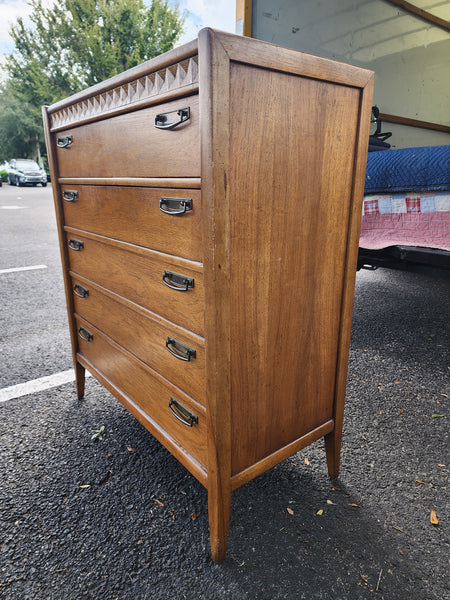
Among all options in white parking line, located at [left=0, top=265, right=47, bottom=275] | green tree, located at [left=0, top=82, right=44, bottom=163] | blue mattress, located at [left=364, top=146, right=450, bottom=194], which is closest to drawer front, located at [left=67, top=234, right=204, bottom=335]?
blue mattress, located at [left=364, top=146, right=450, bottom=194]

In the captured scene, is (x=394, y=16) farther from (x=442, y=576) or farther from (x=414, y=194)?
(x=442, y=576)

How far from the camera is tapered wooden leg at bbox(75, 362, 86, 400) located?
177 centimetres

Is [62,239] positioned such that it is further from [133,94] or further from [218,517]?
[218,517]

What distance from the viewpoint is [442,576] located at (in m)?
1.00

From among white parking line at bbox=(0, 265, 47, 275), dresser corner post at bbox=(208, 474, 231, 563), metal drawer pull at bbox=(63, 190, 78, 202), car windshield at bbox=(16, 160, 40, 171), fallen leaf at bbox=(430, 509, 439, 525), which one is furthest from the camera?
car windshield at bbox=(16, 160, 40, 171)

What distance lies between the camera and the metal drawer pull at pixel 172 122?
84cm

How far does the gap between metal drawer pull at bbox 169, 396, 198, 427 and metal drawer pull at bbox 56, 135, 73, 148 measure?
1000 mm

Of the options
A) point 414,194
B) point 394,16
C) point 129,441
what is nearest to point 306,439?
point 129,441

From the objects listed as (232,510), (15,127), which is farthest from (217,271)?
(15,127)

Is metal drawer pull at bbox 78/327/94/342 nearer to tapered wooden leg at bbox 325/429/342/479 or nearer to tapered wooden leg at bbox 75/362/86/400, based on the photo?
tapered wooden leg at bbox 75/362/86/400

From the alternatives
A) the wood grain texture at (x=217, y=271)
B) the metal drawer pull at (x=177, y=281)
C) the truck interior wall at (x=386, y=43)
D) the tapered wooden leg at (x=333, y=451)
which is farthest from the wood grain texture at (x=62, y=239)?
the truck interior wall at (x=386, y=43)

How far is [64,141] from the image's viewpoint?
1.43 m

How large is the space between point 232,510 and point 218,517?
25cm

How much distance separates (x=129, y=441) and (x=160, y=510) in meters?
0.38
